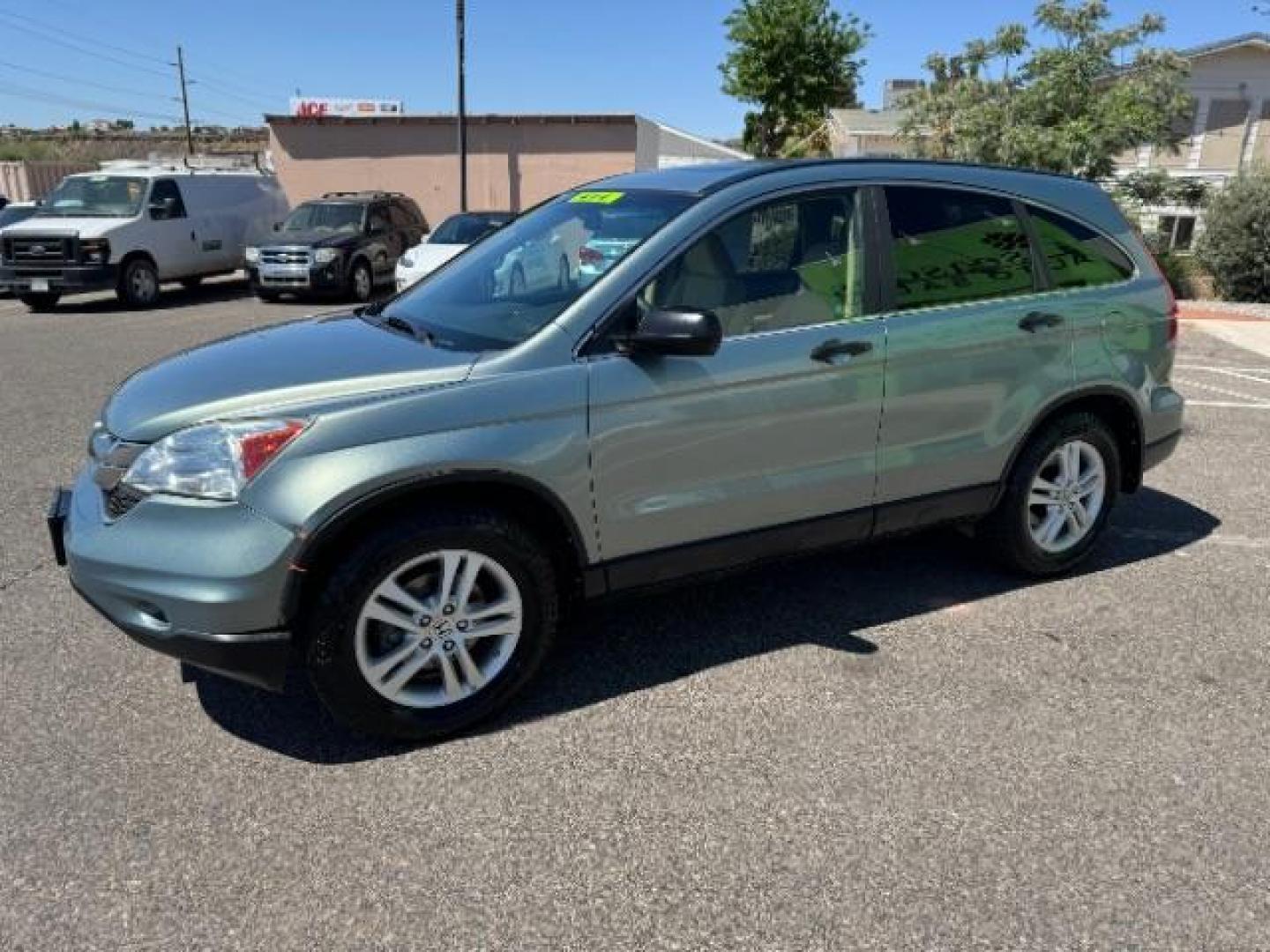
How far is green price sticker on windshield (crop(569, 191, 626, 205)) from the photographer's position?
3760 millimetres

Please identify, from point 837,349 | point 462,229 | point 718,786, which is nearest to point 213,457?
point 718,786

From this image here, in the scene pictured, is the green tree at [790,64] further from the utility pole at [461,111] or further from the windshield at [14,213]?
the windshield at [14,213]

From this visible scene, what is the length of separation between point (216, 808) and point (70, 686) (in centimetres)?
100

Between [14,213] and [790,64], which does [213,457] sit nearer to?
[14,213]

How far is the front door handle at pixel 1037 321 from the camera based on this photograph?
12.9ft

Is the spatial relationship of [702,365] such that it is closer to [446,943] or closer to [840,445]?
[840,445]

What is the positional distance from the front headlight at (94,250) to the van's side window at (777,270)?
1331 cm

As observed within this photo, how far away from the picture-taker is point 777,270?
3.48 m

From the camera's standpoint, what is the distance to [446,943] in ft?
7.42

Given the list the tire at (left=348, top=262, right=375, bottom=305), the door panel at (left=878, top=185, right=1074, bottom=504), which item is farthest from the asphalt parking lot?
the tire at (left=348, top=262, right=375, bottom=305)

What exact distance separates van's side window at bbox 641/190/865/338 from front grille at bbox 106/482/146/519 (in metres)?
1.65

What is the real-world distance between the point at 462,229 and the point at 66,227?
18.4ft

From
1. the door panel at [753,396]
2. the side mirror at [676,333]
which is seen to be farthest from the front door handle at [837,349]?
the side mirror at [676,333]

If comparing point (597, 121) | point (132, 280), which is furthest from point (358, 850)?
point (597, 121)
